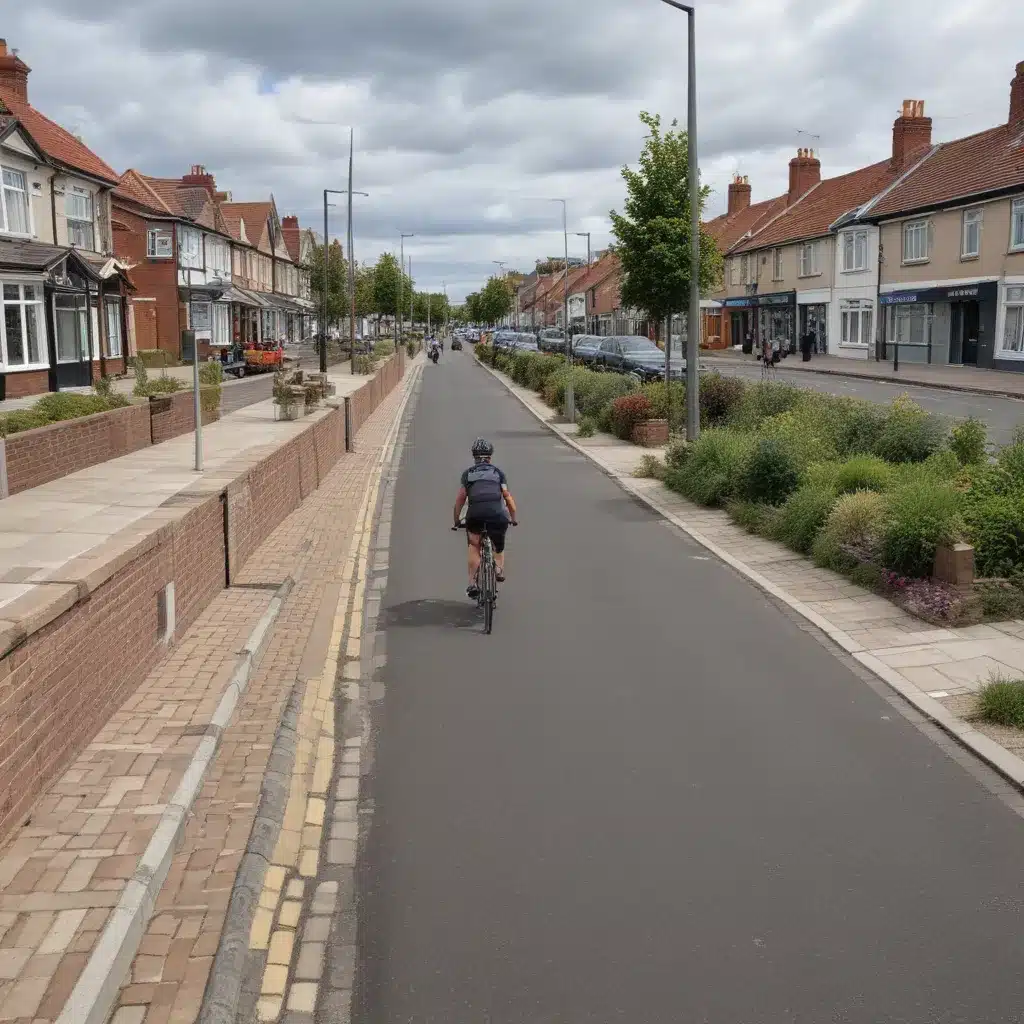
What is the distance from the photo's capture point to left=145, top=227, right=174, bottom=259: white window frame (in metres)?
55.4

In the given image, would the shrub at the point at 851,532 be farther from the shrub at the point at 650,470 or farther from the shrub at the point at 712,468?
the shrub at the point at 650,470

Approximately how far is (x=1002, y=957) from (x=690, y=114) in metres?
17.2

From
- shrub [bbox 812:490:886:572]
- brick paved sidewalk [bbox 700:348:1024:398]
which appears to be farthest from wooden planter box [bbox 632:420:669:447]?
shrub [bbox 812:490:886:572]

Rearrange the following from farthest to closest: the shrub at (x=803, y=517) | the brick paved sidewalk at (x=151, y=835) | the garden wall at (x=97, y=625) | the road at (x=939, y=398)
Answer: the road at (x=939, y=398) → the shrub at (x=803, y=517) → the garden wall at (x=97, y=625) → the brick paved sidewalk at (x=151, y=835)

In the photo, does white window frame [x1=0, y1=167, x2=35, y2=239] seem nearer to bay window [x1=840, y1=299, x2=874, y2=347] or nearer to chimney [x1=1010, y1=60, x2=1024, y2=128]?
bay window [x1=840, y1=299, x2=874, y2=347]

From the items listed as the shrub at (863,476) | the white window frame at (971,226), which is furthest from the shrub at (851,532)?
the white window frame at (971,226)

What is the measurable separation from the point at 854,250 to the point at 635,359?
17261mm

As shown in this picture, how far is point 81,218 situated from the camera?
128 feet

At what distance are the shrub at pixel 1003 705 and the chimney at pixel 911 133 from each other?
48.8m

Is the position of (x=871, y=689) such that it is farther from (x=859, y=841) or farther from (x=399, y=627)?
(x=399, y=627)

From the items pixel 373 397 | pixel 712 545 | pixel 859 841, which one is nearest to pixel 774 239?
pixel 373 397

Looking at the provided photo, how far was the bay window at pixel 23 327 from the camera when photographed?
3023 centimetres

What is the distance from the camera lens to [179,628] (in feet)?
30.8

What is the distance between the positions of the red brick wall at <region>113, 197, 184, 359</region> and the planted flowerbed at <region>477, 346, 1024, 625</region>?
130ft
